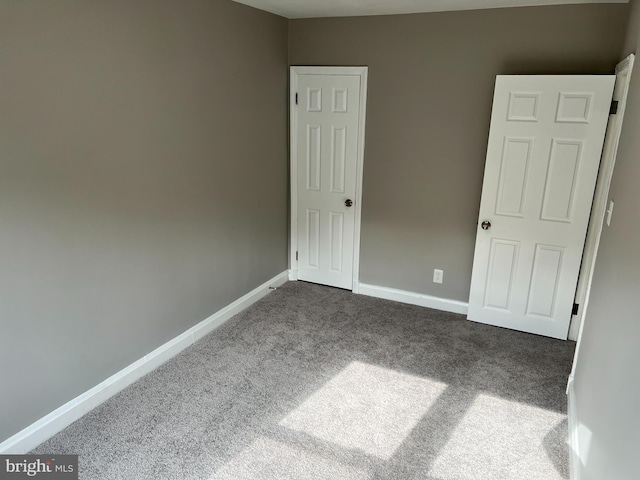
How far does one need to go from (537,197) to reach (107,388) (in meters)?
3.15

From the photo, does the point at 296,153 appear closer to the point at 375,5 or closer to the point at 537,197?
the point at 375,5

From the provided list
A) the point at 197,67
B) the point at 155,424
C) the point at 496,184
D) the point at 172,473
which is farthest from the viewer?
the point at 496,184

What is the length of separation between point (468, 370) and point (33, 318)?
2.59m

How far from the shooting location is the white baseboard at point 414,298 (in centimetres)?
391

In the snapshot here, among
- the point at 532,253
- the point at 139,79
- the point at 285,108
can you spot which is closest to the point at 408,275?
the point at 532,253

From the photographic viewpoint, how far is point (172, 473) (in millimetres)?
2131

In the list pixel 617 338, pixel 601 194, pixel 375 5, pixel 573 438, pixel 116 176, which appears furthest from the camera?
pixel 375 5

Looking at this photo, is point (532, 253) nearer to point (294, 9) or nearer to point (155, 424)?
point (294, 9)

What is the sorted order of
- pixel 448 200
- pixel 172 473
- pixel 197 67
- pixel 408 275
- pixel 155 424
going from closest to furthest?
pixel 172 473
pixel 155 424
pixel 197 67
pixel 448 200
pixel 408 275

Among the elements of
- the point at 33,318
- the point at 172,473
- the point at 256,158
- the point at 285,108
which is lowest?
the point at 172,473

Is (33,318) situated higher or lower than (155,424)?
higher

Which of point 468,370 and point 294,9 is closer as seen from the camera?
point 468,370

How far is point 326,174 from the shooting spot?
4.14m
